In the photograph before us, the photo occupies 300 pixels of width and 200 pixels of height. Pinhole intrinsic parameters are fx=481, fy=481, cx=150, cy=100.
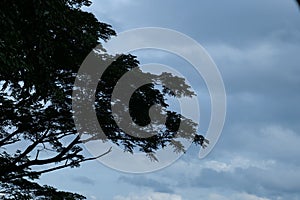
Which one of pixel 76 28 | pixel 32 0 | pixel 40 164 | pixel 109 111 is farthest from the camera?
pixel 40 164

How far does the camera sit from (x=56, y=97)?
41.8 ft

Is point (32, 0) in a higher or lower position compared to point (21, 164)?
lower

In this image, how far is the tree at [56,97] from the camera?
1133 cm

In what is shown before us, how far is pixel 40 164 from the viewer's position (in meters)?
18.9

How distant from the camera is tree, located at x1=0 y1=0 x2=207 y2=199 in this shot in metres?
11.3

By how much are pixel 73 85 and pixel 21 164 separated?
4.94 meters

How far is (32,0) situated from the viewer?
9.52 metres

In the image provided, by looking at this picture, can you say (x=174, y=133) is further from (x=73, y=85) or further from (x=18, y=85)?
(x=18, y=85)

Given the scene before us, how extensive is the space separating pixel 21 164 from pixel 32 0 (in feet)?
36.1

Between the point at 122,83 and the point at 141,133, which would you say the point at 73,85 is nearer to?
the point at 122,83

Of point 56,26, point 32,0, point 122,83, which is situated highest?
point 122,83

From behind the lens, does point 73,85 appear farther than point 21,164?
No

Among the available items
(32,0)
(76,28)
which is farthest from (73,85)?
(32,0)

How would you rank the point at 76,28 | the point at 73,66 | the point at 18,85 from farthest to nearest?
the point at 73,66, the point at 18,85, the point at 76,28
